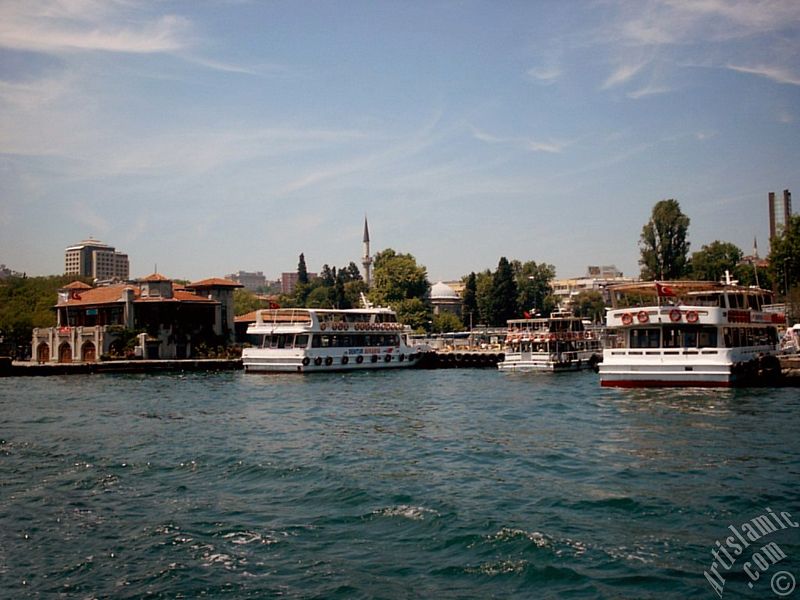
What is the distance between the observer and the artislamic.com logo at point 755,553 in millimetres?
9164

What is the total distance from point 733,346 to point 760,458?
56.0 feet

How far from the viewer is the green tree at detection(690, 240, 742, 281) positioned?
3300 inches

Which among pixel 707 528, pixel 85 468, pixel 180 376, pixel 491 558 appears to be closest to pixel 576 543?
pixel 491 558

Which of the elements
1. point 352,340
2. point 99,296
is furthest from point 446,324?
point 352,340

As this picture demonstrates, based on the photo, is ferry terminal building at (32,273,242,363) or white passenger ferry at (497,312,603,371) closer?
white passenger ferry at (497,312,603,371)

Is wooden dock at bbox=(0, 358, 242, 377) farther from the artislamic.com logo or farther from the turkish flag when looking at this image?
the artislamic.com logo

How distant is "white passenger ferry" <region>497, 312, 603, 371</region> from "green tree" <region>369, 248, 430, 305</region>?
44.2 meters

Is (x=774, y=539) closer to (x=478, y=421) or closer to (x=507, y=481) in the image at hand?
(x=507, y=481)

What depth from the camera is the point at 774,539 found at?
35.1ft

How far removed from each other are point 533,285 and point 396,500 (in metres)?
96.1

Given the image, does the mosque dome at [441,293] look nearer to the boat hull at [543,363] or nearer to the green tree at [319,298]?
the green tree at [319,298]

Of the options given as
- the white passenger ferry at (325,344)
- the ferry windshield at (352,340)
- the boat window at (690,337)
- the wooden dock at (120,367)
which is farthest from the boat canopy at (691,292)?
the wooden dock at (120,367)

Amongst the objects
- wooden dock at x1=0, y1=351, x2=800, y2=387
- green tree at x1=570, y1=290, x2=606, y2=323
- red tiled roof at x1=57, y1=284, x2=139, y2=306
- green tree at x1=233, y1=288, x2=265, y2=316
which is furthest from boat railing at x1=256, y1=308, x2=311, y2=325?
green tree at x1=570, y1=290, x2=606, y2=323

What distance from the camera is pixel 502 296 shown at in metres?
92.5
